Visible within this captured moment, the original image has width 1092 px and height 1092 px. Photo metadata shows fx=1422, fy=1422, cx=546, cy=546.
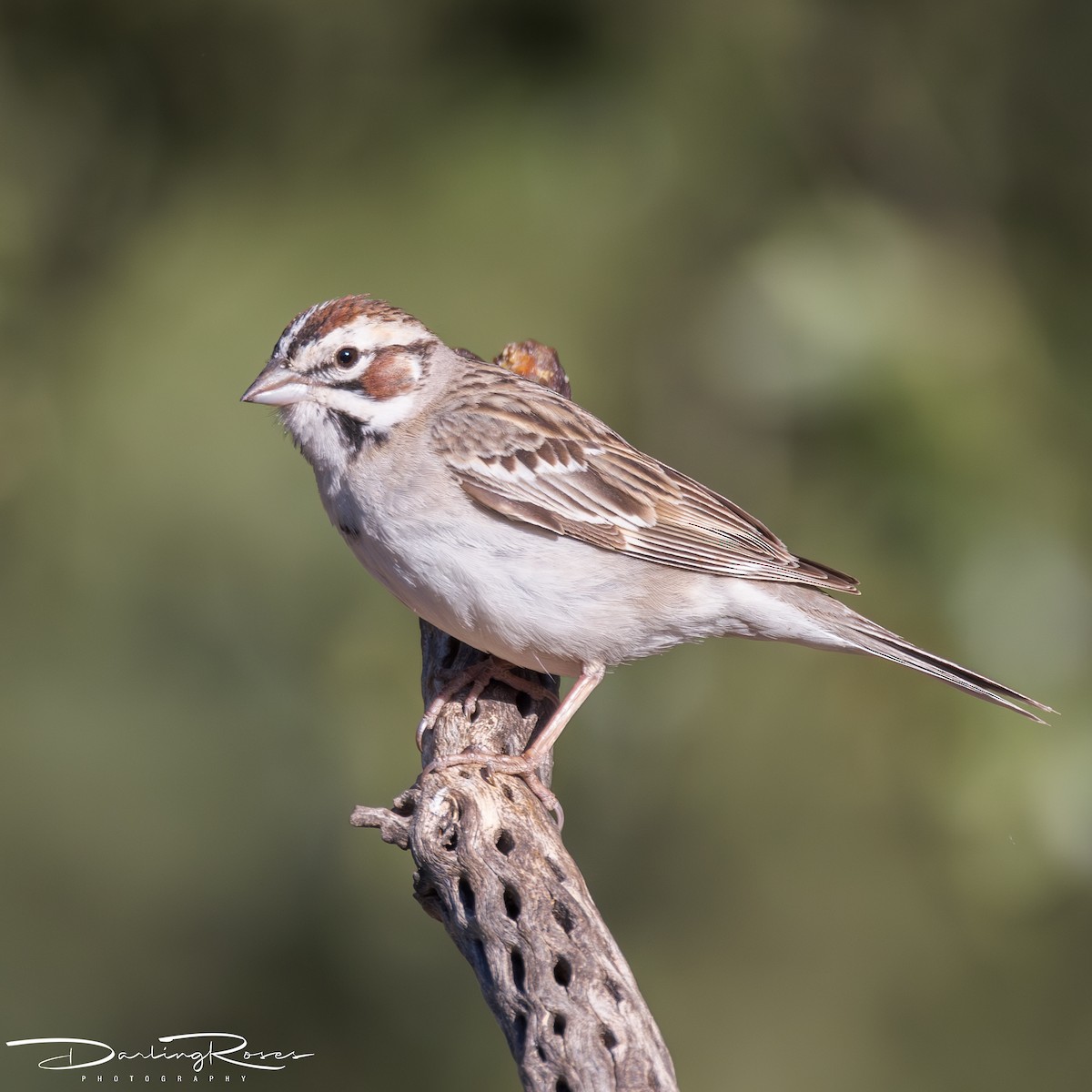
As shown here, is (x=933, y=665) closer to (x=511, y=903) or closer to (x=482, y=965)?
(x=511, y=903)

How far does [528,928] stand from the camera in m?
2.99

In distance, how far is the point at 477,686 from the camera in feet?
13.1

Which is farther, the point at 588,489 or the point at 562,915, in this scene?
the point at 588,489

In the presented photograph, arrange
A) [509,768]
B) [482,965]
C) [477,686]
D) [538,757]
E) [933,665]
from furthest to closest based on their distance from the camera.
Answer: [477,686], [933,665], [538,757], [509,768], [482,965]

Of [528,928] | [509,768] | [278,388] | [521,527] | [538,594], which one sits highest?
[278,388]

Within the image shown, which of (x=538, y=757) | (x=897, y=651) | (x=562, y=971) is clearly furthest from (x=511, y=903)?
(x=897, y=651)

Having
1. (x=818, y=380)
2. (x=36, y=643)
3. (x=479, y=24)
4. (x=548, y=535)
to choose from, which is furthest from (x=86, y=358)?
(x=818, y=380)

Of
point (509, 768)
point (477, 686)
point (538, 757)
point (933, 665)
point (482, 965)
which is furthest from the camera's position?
point (477, 686)

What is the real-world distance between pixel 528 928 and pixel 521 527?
113 cm

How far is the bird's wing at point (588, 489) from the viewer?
376cm

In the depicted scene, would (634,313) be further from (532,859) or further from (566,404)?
(532,859)

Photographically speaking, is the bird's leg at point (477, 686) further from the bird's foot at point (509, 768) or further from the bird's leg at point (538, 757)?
the bird's foot at point (509, 768)

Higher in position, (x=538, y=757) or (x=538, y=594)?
(x=538, y=594)

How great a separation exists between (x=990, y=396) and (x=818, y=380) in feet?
1.86
